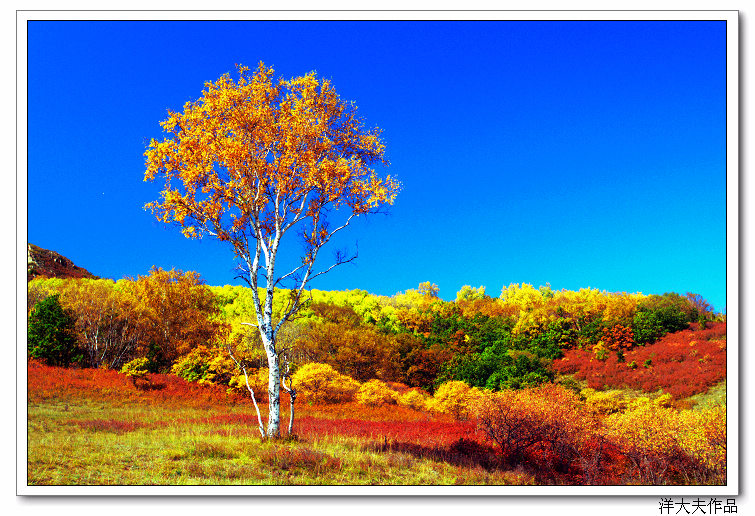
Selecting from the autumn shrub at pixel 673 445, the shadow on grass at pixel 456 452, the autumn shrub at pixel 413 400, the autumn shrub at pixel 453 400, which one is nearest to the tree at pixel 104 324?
the autumn shrub at pixel 413 400

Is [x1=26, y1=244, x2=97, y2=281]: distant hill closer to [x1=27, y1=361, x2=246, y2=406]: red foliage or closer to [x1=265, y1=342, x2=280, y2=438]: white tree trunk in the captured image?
[x1=27, y1=361, x2=246, y2=406]: red foliage

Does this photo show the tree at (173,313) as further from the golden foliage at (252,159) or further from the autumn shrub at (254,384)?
the golden foliage at (252,159)

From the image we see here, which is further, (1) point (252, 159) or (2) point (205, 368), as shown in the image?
(2) point (205, 368)

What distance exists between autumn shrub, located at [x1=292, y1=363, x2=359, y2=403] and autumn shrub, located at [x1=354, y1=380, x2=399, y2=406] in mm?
780

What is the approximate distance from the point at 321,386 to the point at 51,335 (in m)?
14.9

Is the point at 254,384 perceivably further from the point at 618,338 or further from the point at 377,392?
the point at 618,338

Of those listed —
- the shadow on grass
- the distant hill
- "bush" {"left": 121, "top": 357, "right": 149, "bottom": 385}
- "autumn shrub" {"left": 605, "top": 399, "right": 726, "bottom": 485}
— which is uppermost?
the distant hill

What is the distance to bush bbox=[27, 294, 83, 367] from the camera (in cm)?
2655

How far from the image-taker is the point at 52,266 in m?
42.1

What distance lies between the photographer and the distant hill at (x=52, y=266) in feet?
132

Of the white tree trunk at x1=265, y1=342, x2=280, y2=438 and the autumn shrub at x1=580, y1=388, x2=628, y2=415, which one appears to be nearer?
the white tree trunk at x1=265, y1=342, x2=280, y2=438

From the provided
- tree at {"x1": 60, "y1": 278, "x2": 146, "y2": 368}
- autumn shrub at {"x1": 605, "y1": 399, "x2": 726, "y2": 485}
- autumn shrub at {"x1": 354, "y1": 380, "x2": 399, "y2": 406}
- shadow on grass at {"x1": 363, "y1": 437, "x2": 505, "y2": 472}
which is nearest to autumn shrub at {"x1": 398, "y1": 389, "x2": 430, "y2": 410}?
autumn shrub at {"x1": 354, "y1": 380, "x2": 399, "y2": 406}

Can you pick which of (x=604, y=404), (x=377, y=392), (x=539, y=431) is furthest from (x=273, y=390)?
(x=377, y=392)

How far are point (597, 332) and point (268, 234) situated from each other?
104 ft
